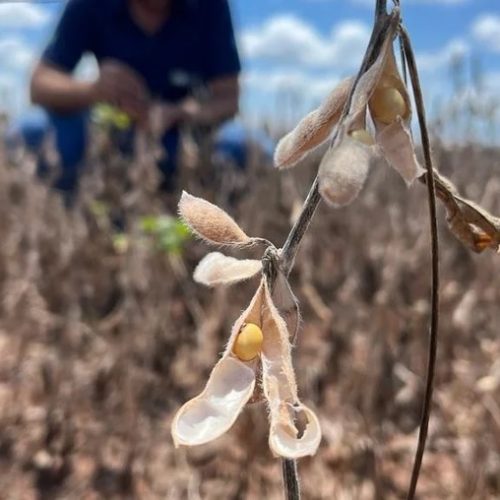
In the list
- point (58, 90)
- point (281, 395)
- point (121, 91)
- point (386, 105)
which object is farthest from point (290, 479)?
point (58, 90)

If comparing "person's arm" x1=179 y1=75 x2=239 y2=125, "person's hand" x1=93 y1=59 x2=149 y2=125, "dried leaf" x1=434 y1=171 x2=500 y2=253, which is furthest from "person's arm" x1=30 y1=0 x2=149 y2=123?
"dried leaf" x1=434 y1=171 x2=500 y2=253

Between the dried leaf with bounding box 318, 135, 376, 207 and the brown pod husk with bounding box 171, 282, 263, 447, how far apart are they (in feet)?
0.24

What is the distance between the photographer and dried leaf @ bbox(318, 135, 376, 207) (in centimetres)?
24

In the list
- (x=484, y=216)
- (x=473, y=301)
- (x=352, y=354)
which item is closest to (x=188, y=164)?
(x=352, y=354)

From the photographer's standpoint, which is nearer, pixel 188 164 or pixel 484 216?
pixel 484 216

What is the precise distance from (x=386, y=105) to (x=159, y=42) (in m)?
2.29

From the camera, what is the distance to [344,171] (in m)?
0.24

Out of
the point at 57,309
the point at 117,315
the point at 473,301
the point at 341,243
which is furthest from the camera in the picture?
the point at 341,243

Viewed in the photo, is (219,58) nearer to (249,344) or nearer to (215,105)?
(215,105)

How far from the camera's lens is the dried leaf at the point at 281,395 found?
27cm

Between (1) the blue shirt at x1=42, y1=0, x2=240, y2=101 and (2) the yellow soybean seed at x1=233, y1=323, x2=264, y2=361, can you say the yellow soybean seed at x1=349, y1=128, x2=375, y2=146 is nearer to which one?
(2) the yellow soybean seed at x1=233, y1=323, x2=264, y2=361

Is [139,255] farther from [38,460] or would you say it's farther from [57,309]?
[38,460]

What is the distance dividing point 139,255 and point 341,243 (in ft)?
1.77

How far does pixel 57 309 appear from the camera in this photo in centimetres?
188
